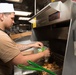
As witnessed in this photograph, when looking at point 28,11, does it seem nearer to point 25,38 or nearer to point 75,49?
point 25,38

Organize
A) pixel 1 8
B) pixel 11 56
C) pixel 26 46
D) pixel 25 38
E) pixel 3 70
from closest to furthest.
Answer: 1. pixel 11 56
2. pixel 3 70
3. pixel 1 8
4. pixel 26 46
5. pixel 25 38

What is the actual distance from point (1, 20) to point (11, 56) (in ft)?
1.76

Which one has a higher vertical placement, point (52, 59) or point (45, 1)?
point (45, 1)

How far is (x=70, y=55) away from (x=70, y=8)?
0.36m

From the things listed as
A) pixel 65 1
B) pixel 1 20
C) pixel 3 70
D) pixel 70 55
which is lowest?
pixel 3 70

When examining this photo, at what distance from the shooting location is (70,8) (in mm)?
963

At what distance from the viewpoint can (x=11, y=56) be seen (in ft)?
4.31

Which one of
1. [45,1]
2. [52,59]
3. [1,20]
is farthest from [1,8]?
[52,59]

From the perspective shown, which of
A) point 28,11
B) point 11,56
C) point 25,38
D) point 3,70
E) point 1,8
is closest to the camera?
point 11,56

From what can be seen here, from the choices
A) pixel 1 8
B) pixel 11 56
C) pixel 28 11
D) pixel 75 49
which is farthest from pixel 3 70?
pixel 28 11

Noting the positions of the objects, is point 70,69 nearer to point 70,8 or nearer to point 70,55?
point 70,55

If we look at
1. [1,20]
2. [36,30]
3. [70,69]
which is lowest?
[70,69]

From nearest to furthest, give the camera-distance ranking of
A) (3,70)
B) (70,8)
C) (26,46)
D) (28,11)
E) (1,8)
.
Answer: (70,8), (3,70), (1,8), (26,46), (28,11)

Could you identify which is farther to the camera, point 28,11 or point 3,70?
point 28,11
